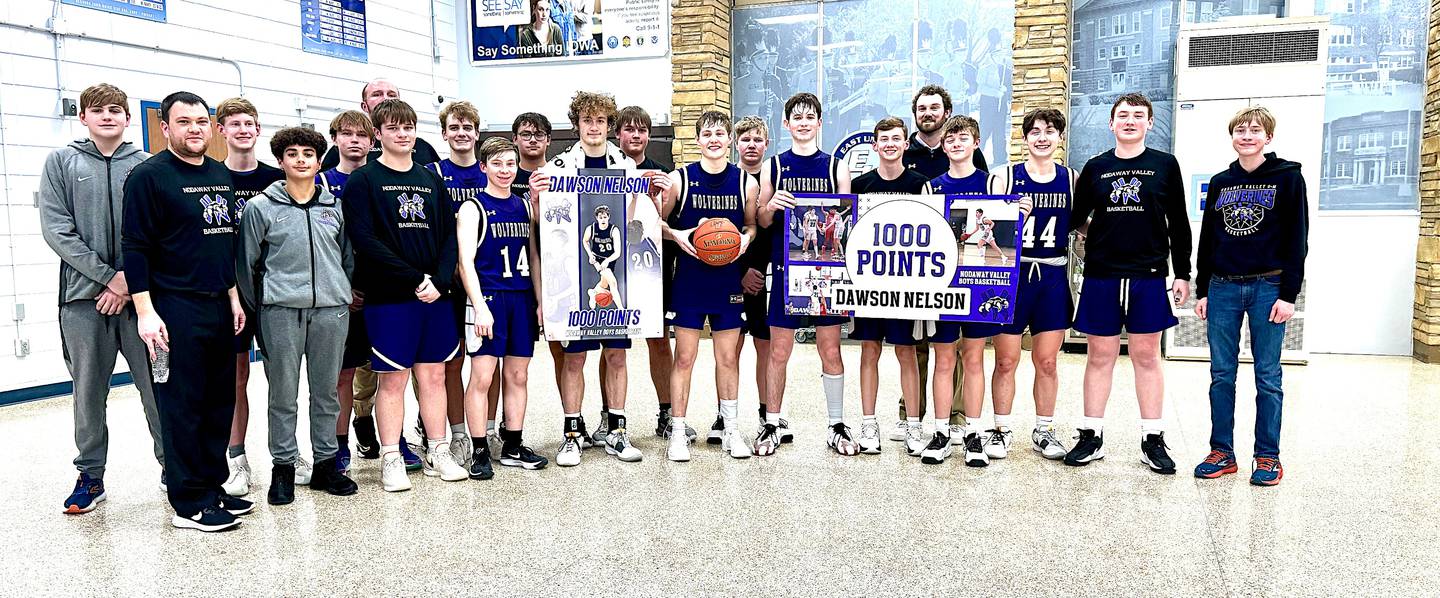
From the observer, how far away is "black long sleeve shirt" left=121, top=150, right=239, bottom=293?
3.03 metres

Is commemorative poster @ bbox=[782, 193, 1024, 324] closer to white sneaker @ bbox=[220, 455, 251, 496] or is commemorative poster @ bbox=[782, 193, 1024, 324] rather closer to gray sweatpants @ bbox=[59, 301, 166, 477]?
white sneaker @ bbox=[220, 455, 251, 496]

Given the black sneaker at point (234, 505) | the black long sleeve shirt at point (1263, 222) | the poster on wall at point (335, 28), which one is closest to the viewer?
the black sneaker at point (234, 505)

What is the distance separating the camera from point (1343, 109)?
23.1ft

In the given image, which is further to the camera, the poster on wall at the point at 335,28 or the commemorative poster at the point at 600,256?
the poster on wall at the point at 335,28

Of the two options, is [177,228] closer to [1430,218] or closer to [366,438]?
[366,438]

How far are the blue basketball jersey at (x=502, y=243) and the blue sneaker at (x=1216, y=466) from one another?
2815mm

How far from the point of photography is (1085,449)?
13.4ft

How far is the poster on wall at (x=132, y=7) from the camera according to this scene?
568 cm

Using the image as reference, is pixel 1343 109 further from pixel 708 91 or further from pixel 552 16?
pixel 552 16

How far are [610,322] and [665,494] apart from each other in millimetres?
767

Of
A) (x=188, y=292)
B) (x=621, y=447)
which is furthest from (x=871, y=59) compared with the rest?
(x=188, y=292)

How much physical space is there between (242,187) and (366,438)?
4.30ft

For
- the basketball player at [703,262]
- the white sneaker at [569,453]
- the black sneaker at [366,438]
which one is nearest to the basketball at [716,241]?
the basketball player at [703,262]

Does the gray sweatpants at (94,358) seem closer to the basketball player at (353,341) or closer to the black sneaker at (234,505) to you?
the black sneaker at (234,505)
